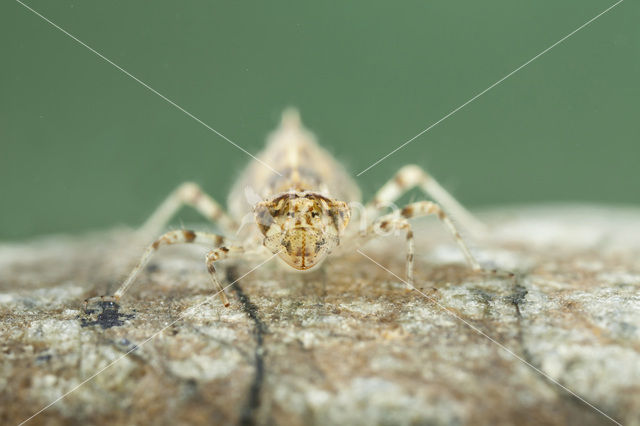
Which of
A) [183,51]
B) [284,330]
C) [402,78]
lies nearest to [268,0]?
[183,51]

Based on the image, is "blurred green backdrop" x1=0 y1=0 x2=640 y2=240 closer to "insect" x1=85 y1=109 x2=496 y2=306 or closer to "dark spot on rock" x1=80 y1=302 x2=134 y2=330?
"insect" x1=85 y1=109 x2=496 y2=306

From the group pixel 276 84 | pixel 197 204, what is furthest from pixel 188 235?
pixel 276 84

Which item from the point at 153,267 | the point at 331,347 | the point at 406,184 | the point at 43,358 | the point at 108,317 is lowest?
the point at 43,358

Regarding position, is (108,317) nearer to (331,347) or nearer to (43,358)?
(43,358)

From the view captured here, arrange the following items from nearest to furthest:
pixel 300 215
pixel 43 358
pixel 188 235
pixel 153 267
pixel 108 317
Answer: pixel 43 358 < pixel 108 317 < pixel 300 215 < pixel 188 235 < pixel 153 267

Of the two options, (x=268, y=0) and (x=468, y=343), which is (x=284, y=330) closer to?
(x=468, y=343)
